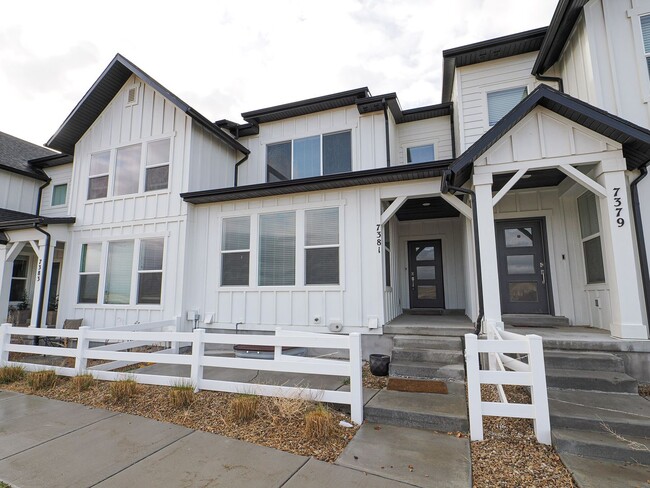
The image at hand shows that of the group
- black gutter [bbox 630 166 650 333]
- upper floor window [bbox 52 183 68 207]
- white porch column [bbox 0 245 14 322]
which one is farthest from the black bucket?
upper floor window [bbox 52 183 68 207]

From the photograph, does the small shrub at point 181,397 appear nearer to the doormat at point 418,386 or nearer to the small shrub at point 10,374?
the doormat at point 418,386

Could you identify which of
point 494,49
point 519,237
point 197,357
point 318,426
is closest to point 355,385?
point 318,426

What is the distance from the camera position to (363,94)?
903cm

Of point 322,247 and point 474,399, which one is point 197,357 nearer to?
point 322,247

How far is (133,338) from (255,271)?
2882 millimetres

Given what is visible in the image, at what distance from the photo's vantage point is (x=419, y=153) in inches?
386

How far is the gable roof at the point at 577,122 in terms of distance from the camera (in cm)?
475

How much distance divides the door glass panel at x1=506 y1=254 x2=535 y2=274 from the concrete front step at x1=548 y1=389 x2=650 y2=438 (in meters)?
3.40

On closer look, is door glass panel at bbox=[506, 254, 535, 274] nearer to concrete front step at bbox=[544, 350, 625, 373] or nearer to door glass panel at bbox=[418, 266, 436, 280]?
door glass panel at bbox=[418, 266, 436, 280]

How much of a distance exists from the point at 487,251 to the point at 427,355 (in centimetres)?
201

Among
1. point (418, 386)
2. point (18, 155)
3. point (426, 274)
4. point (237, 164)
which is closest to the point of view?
point (418, 386)

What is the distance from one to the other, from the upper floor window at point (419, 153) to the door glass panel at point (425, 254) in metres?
2.59

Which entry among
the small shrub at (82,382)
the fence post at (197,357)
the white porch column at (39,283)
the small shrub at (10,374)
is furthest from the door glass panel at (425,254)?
the white porch column at (39,283)

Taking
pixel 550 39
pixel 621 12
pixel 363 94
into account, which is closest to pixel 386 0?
pixel 363 94
